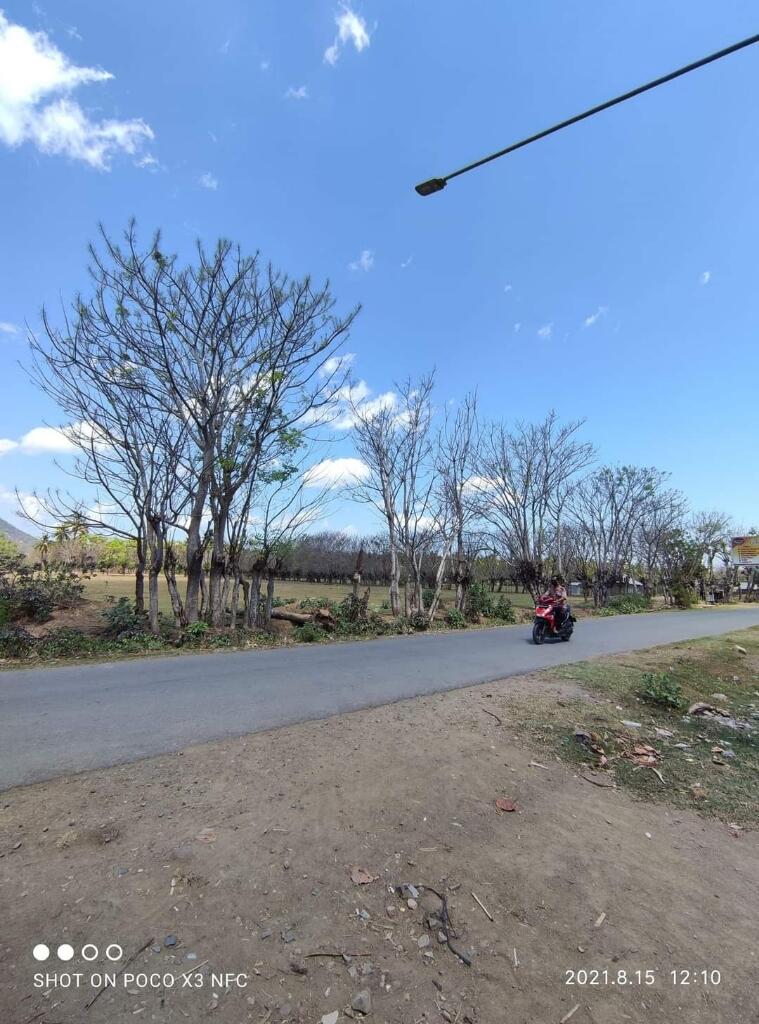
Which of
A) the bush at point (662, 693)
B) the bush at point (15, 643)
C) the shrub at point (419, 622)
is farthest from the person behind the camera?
the shrub at point (419, 622)

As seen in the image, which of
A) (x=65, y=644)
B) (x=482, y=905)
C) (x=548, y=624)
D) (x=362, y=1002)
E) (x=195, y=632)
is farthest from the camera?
(x=548, y=624)

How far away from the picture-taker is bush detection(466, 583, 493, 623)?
18.5 meters

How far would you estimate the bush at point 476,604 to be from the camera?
729 inches

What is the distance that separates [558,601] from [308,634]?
6.46 meters

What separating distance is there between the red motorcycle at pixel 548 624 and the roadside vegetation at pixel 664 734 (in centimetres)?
370

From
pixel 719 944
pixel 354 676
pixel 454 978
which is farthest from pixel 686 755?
pixel 354 676

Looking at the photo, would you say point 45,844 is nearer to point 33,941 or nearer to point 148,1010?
point 33,941

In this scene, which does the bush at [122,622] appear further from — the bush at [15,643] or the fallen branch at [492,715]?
the fallen branch at [492,715]

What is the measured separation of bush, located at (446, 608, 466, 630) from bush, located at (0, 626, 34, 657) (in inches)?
467

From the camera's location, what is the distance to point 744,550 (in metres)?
49.4

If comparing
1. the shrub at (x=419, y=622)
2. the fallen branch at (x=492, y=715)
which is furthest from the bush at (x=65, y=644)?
the shrub at (x=419, y=622)

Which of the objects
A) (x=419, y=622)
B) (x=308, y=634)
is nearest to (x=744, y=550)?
(x=419, y=622)

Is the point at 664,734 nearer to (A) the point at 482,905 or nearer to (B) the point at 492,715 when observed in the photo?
(B) the point at 492,715

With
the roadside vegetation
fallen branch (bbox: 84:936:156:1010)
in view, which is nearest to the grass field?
the roadside vegetation
